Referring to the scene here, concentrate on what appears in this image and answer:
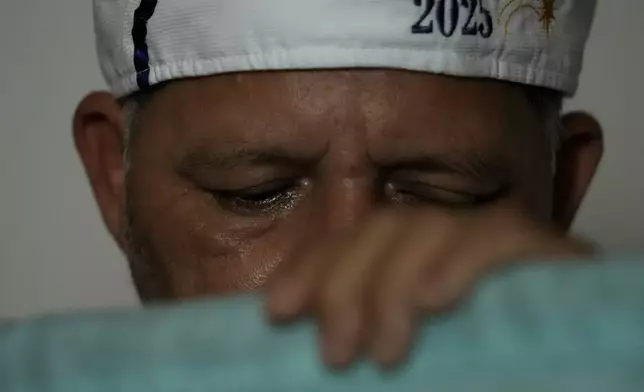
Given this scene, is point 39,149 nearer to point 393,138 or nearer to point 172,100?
point 172,100

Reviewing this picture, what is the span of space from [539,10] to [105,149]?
36 cm

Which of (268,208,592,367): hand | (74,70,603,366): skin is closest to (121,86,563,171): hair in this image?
(74,70,603,366): skin

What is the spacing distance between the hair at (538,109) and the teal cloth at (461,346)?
35cm

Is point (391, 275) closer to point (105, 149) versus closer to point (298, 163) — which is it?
point (298, 163)

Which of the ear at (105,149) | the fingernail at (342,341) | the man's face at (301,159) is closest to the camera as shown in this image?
the fingernail at (342,341)

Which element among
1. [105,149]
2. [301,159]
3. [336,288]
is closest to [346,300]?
[336,288]

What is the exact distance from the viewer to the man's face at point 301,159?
0.63 metres

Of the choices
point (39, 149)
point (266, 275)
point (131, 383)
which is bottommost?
point (39, 149)

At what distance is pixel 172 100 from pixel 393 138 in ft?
0.51

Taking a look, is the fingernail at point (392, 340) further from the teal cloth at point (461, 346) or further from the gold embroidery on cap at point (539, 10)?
the gold embroidery on cap at point (539, 10)

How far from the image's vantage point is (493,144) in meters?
0.67

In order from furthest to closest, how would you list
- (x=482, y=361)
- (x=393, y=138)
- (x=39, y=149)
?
(x=39, y=149) → (x=393, y=138) → (x=482, y=361)

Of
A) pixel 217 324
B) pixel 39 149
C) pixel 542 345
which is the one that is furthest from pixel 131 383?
pixel 39 149

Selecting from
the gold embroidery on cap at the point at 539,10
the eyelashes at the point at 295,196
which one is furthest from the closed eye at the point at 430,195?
the gold embroidery on cap at the point at 539,10
